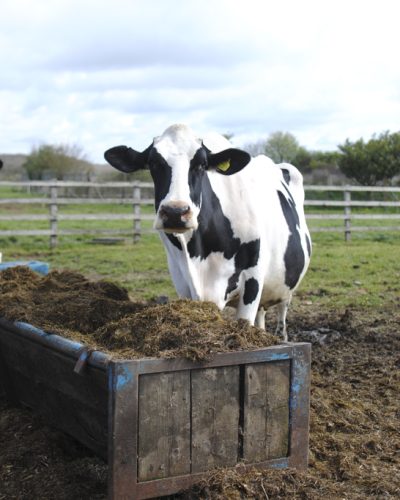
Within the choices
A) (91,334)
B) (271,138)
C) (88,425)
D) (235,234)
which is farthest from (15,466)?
(271,138)

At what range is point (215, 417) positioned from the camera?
11.7ft

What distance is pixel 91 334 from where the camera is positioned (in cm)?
413

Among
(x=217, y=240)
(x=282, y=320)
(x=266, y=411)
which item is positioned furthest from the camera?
(x=282, y=320)

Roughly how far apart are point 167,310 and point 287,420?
2.85 ft

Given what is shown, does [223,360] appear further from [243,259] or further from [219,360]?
[243,259]

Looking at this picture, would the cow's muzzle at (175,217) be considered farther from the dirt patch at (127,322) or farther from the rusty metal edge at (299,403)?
the rusty metal edge at (299,403)

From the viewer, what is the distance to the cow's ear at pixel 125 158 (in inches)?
210

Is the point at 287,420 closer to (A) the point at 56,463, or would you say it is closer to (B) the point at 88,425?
(B) the point at 88,425

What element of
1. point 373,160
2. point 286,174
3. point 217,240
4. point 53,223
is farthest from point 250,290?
point 373,160

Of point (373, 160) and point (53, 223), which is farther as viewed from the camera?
point (373, 160)

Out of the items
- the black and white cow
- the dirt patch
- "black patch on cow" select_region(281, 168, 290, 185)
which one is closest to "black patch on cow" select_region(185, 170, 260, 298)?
the black and white cow

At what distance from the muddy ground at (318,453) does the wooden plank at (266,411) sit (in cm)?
12

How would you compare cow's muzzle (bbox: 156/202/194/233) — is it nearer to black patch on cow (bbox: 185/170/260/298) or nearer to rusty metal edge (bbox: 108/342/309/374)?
black patch on cow (bbox: 185/170/260/298)

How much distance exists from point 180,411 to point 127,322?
680mm
